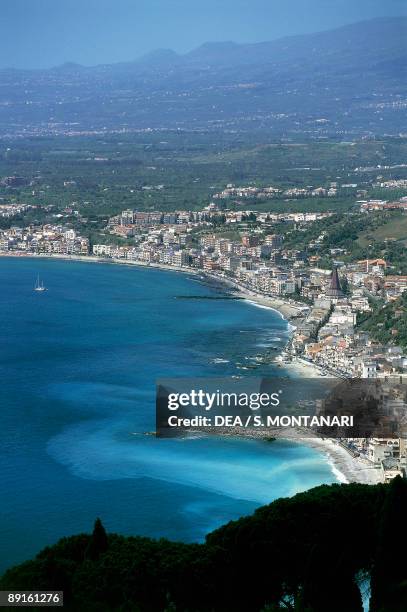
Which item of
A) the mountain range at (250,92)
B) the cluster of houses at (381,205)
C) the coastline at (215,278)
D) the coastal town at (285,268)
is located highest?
the mountain range at (250,92)

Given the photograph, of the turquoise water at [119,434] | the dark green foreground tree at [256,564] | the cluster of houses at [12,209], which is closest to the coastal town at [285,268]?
the turquoise water at [119,434]

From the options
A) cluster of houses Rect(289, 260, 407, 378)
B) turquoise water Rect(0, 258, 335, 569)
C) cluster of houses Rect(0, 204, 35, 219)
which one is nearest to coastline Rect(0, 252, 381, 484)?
turquoise water Rect(0, 258, 335, 569)

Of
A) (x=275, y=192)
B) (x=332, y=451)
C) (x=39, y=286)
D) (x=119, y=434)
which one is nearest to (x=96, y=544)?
(x=332, y=451)

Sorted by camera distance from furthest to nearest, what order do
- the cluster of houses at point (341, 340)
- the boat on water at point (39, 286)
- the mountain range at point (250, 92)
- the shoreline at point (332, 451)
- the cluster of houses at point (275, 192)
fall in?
the mountain range at point (250, 92) → the cluster of houses at point (275, 192) → the boat on water at point (39, 286) → the cluster of houses at point (341, 340) → the shoreline at point (332, 451)

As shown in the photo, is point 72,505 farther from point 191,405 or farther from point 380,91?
point 380,91

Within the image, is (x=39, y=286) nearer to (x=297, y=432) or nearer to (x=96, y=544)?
(x=297, y=432)

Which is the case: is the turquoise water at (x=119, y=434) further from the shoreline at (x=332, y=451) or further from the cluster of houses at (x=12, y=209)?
the cluster of houses at (x=12, y=209)

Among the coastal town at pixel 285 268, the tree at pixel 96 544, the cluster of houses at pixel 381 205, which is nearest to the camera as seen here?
the tree at pixel 96 544
